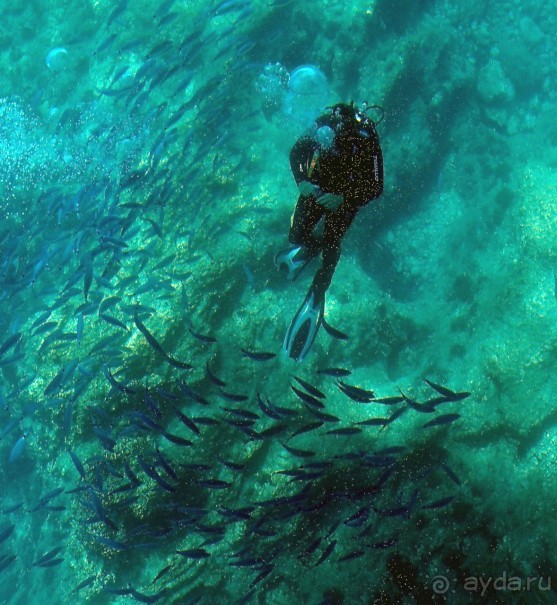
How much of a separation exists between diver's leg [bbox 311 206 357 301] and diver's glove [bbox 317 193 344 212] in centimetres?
17

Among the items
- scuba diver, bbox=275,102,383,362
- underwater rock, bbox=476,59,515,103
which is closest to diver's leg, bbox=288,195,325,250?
scuba diver, bbox=275,102,383,362

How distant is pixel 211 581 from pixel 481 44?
11890 mm

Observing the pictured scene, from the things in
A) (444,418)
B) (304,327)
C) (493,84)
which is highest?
(493,84)

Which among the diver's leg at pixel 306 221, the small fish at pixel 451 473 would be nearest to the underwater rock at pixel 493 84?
the diver's leg at pixel 306 221

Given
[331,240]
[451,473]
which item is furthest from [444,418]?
[331,240]

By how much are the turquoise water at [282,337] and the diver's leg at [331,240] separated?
138 centimetres

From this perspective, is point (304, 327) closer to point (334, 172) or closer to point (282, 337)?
point (282, 337)

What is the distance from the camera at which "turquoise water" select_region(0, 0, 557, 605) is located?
180 inches

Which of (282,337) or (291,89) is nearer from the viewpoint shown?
(282,337)

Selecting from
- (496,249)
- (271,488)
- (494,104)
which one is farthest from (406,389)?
(494,104)

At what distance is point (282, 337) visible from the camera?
21.3 feet

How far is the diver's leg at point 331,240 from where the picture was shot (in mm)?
4535

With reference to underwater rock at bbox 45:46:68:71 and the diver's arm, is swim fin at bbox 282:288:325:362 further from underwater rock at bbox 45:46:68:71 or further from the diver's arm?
underwater rock at bbox 45:46:68:71

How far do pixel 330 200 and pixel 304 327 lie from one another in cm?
184
